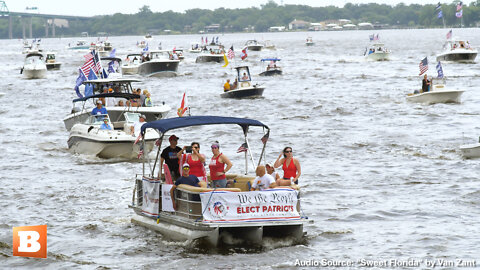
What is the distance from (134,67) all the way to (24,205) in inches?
2225

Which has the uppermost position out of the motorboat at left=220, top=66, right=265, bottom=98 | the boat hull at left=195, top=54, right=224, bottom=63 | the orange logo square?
the motorboat at left=220, top=66, right=265, bottom=98

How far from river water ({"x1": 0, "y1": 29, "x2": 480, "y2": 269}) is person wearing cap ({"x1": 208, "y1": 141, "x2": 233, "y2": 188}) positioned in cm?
159

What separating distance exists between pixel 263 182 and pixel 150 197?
2.70 m

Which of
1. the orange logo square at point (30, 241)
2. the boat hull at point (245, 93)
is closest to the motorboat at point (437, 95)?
the boat hull at point (245, 93)

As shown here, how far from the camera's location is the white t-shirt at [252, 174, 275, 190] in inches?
661

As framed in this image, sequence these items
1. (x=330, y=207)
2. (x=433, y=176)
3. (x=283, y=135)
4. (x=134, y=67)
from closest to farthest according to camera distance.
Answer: (x=330, y=207)
(x=433, y=176)
(x=283, y=135)
(x=134, y=67)

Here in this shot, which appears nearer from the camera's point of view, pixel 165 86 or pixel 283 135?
pixel 283 135

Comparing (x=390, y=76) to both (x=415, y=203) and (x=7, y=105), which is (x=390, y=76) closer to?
(x=7, y=105)

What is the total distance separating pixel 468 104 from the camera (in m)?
46.9

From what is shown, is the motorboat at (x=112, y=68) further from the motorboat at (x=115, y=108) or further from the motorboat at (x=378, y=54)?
the motorboat at (x=378, y=54)

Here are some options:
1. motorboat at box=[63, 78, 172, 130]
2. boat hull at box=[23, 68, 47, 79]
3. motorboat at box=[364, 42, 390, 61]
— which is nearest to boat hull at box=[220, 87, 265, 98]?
motorboat at box=[63, 78, 172, 130]

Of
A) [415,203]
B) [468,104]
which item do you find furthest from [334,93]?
[415,203]

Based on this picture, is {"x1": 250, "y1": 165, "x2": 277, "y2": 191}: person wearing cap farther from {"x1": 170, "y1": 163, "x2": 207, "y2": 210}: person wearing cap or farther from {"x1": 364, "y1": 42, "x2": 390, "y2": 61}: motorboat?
{"x1": 364, "y1": 42, "x2": 390, "y2": 61}: motorboat

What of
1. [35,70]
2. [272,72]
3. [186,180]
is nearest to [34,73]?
[35,70]
